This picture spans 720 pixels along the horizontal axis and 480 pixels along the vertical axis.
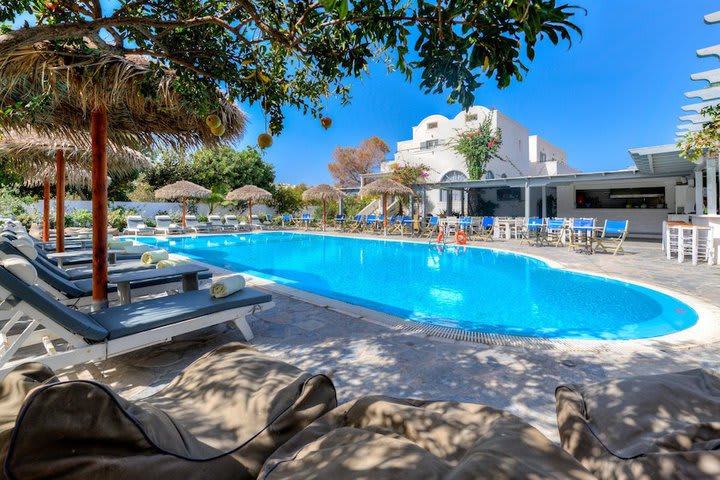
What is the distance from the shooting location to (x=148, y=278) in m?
4.11

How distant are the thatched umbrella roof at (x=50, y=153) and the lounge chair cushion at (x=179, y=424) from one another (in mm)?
4959

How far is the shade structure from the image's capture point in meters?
2.92

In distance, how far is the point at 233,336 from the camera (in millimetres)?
3652

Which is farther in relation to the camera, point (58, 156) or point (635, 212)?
point (635, 212)

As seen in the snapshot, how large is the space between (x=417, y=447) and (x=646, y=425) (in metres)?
0.82

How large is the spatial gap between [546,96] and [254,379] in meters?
35.9

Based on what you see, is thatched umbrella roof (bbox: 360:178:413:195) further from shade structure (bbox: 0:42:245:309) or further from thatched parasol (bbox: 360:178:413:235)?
shade structure (bbox: 0:42:245:309)

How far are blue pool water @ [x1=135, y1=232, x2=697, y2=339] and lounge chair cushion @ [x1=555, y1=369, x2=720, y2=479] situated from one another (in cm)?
323

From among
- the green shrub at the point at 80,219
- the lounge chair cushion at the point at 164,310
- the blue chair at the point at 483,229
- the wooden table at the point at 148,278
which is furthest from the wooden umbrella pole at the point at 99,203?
the green shrub at the point at 80,219

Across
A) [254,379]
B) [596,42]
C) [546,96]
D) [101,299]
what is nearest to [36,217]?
[101,299]

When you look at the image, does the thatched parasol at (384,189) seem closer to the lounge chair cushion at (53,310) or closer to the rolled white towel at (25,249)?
the rolled white towel at (25,249)

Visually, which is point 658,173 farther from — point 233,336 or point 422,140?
point 233,336

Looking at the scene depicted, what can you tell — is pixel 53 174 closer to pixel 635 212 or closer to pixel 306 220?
pixel 306 220

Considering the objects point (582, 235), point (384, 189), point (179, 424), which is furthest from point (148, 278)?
point (384, 189)
